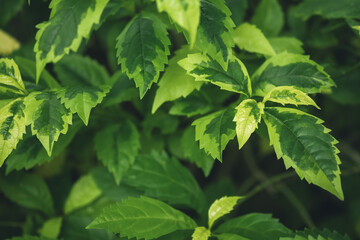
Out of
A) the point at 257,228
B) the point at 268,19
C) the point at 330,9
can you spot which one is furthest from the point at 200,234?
the point at 330,9

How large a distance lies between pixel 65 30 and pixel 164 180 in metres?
0.67

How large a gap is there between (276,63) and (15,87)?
2.99 ft

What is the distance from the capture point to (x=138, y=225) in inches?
41.0

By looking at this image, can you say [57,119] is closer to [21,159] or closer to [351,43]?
[21,159]

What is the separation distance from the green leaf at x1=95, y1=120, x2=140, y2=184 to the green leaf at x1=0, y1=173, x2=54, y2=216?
0.42m

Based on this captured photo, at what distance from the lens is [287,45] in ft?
4.38

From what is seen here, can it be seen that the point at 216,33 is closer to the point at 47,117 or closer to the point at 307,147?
the point at 307,147

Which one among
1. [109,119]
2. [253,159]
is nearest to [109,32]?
[109,119]

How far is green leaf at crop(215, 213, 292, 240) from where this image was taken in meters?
1.11

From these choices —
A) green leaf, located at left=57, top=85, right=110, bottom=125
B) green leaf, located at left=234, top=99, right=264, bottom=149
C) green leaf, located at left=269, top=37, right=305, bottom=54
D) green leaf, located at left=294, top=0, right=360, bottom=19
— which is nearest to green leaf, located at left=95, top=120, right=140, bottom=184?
green leaf, located at left=57, top=85, right=110, bottom=125

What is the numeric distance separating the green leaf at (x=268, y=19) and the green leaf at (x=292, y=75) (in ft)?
1.16

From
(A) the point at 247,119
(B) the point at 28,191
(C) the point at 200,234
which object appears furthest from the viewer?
(B) the point at 28,191

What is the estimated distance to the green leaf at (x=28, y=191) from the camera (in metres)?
1.46

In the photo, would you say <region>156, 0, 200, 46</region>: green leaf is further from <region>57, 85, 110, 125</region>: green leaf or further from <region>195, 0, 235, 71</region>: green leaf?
<region>57, 85, 110, 125</region>: green leaf
